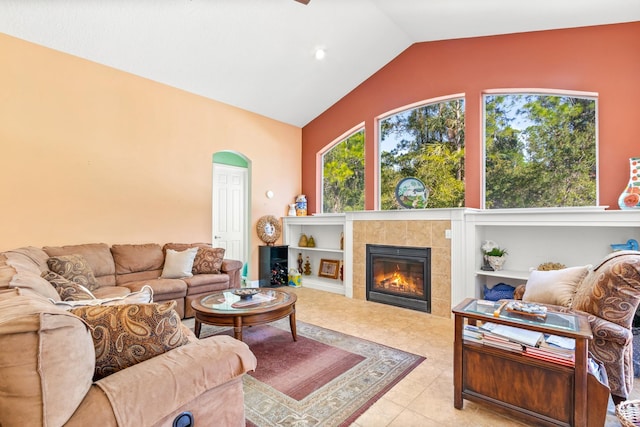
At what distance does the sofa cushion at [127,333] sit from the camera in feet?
3.96

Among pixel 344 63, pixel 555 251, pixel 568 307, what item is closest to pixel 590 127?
pixel 555 251

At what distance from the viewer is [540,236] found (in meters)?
3.80

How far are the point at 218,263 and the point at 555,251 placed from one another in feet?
14.0

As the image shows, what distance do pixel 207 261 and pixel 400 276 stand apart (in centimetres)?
270

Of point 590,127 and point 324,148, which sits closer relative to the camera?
point 590,127

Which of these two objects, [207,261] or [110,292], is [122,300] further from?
[207,261]

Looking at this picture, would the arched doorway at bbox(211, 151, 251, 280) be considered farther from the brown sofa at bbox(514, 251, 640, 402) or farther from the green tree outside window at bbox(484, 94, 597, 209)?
the brown sofa at bbox(514, 251, 640, 402)

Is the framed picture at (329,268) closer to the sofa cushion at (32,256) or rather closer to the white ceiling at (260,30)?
the white ceiling at (260,30)

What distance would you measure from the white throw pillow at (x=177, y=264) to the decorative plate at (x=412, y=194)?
9.88 ft

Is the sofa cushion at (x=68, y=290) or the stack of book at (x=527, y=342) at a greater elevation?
the sofa cushion at (x=68, y=290)

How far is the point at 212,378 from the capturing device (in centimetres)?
129

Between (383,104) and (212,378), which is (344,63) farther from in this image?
(212,378)

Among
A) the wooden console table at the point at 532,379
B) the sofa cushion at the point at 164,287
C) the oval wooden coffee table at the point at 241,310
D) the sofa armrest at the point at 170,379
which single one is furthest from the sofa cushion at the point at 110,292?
the wooden console table at the point at 532,379

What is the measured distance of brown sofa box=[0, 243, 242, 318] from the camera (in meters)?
3.43
